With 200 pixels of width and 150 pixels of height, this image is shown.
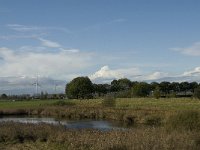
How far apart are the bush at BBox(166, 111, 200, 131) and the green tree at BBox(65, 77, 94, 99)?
124 m

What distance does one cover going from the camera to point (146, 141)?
20078 millimetres

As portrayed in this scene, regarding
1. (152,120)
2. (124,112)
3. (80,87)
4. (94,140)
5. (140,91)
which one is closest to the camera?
(94,140)

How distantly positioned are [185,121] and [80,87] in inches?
4899

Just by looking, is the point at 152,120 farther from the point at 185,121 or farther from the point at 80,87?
the point at 80,87

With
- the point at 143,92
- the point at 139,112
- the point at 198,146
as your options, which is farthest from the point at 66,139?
the point at 143,92

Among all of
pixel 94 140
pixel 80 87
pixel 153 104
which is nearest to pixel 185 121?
pixel 94 140

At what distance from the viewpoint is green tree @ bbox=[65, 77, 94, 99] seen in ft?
497

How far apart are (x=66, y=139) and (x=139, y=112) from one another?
1413 inches

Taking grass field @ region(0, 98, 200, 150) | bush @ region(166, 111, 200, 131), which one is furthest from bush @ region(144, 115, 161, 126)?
bush @ region(166, 111, 200, 131)

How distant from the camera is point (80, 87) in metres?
151

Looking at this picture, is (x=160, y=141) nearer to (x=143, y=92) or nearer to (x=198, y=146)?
(x=198, y=146)

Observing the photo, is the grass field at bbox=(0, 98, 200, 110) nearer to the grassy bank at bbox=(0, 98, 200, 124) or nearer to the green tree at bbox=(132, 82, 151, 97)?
the grassy bank at bbox=(0, 98, 200, 124)

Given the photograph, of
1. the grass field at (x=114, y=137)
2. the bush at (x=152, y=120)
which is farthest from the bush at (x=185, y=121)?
the bush at (x=152, y=120)

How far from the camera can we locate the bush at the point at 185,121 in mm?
27016
